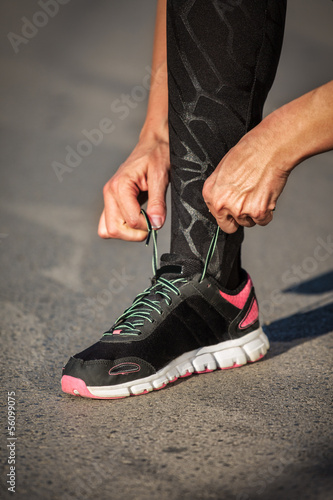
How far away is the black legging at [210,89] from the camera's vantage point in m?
1.25

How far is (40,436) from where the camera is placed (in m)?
1.00

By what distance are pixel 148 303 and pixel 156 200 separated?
0.90 feet

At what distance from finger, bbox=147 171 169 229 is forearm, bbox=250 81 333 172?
35cm

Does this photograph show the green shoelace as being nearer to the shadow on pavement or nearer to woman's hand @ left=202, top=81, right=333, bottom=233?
woman's hand @ left=202, top=81, right=333, bottom=233

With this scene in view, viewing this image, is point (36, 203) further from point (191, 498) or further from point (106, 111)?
point (191, 498)

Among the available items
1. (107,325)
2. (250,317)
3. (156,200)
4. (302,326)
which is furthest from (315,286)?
(156,200)

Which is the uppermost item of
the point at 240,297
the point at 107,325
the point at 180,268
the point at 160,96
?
the point at 160,96

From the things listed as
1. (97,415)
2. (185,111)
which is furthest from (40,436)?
(185,111)

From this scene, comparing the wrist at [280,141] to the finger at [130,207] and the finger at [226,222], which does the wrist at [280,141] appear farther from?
the finger at [130,207]

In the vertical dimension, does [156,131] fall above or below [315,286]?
above

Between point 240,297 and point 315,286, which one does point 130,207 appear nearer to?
point 240,297

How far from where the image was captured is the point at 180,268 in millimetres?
1313

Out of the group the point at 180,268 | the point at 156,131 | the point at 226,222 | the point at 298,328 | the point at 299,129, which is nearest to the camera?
the point at 299,129

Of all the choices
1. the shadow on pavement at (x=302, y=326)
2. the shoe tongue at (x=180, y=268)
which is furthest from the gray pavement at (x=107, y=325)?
the shoe tongue at (x=180, y=268)
